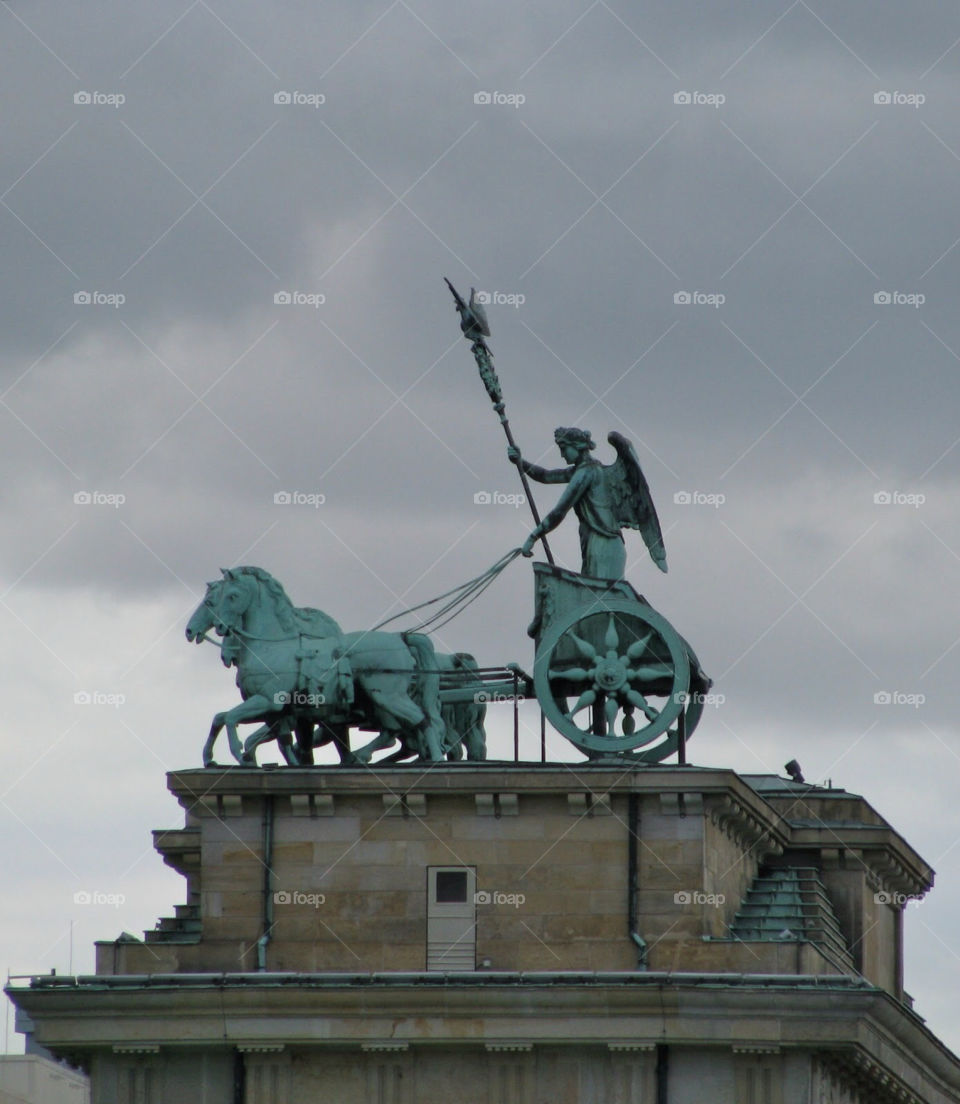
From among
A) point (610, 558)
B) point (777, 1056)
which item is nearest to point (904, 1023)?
point (777, 1056)

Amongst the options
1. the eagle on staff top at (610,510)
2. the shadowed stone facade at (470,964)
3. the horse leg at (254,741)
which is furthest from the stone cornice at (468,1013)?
the eagle on staff top at (610,510)

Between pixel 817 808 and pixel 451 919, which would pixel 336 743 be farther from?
pixel 817 808

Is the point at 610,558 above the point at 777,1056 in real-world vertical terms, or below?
above

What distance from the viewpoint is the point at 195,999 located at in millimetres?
84875

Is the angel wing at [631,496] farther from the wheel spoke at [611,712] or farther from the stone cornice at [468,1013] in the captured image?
the stone cornice at [468,1013]

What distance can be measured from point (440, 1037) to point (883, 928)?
15.1 meters

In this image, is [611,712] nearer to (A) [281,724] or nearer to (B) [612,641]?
(B) [612,641]

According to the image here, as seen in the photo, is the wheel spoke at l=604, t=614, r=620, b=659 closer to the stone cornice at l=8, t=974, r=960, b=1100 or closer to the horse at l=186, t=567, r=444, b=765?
the horse at l=186, t=567, r=444, b=765

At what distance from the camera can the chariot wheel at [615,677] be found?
86.6m

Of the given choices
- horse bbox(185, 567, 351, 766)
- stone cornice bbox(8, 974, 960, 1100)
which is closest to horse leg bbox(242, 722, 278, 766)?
horse bbox(185, 567, 351, 766)

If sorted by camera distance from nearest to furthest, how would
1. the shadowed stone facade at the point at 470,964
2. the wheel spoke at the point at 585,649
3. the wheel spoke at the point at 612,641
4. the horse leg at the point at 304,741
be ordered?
1. the shadowed stone facade at the point at 470,964
2. the wheel spoke at the point at 612,641
3. the wheel spoke at the point at 585,649
4. the horse leg at the point at 304,741

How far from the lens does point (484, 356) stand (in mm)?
89500

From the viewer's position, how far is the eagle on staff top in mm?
88250

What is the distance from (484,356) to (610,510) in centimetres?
402
